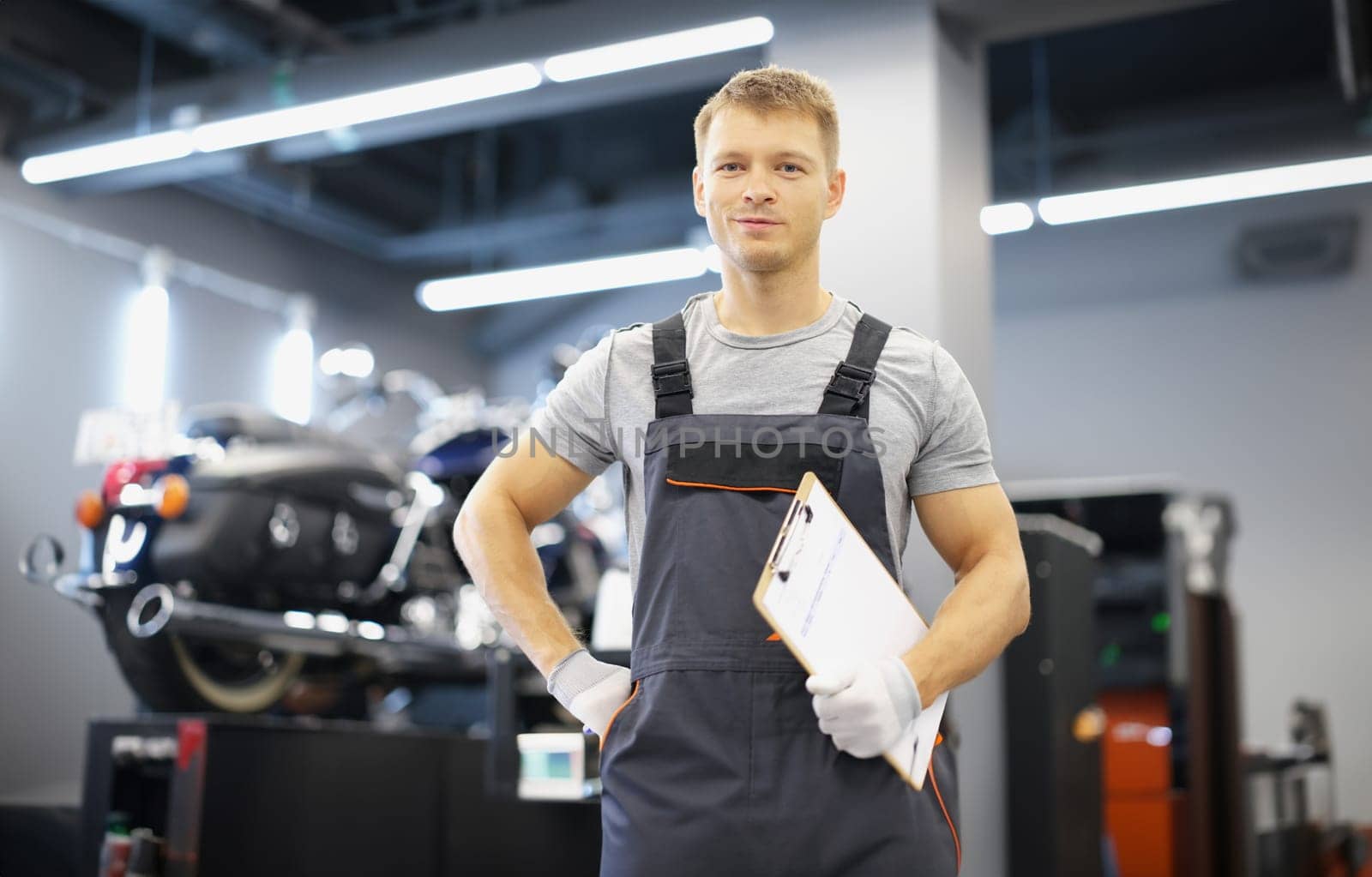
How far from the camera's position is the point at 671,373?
170cm

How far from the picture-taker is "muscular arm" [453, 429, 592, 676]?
1.74m

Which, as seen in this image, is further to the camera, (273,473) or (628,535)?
(273,473)

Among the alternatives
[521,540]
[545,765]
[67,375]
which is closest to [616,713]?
[521,540]

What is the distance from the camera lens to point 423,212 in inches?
375

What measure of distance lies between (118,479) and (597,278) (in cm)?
415

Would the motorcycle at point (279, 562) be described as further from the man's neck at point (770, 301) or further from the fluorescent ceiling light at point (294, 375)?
the fluorescent ceiling light at point (294, 375)

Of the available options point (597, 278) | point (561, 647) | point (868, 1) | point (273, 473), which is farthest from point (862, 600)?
point (597, 278)

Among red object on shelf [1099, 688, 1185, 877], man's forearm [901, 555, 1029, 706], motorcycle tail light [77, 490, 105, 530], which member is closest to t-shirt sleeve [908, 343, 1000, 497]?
man's forearm [901, 555, 1029, 706]

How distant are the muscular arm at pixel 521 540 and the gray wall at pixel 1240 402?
291 inches

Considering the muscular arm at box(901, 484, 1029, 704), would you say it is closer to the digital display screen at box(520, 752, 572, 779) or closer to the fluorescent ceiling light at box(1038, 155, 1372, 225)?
the digital display screen at box(520, 752, 572, 779)

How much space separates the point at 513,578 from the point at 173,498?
2580 mm

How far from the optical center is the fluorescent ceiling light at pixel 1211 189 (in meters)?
5.62

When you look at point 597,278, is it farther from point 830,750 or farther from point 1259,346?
point 830,750

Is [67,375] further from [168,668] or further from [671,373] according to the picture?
[671,373]
